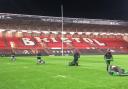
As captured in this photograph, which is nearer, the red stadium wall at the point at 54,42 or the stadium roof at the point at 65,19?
the red stadium wall at the point at 54,42

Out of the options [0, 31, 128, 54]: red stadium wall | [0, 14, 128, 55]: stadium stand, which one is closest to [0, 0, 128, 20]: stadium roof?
[0, 14, 128, 55]: stadium stand

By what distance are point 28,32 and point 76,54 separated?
6618 centimetres

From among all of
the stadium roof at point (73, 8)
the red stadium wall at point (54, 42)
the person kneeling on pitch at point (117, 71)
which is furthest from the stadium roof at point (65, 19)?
the person kneeling on pitch at point (117, 71)

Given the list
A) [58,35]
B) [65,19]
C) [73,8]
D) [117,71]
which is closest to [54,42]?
[58,35]

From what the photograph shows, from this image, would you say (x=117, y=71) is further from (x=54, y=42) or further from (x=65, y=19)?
(x=65, y=19)

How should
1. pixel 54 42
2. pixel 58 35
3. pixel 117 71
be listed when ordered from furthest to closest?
pixel 58 35, pixel 54 42, pixel 117 71

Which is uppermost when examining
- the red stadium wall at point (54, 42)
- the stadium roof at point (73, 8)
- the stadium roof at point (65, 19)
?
the stadium roof at point (73, 8)

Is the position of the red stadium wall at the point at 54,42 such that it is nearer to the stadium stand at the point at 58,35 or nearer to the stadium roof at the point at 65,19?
the stadium stand at the point at 58,35

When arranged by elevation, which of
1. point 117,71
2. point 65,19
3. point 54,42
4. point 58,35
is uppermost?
point 65,19

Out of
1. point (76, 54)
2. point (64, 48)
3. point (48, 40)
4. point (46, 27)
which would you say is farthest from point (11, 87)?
point (46, 27)

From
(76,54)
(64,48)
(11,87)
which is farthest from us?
(64,48)

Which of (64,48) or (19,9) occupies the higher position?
(19,9)

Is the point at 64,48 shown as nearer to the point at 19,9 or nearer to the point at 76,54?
the point at 19,9

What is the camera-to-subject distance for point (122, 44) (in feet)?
355
